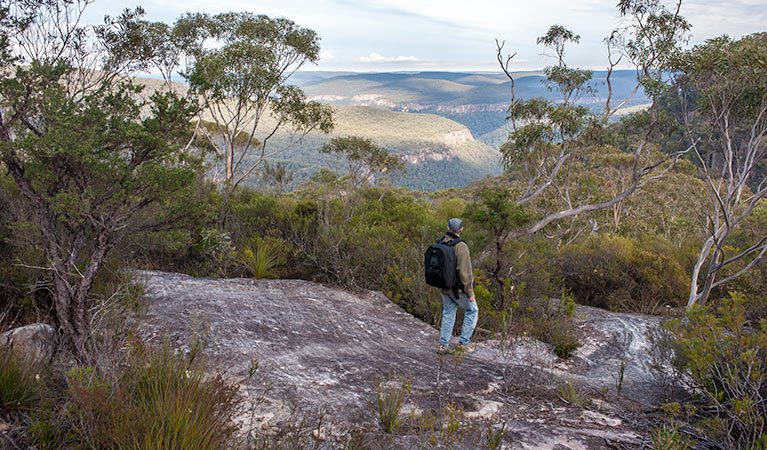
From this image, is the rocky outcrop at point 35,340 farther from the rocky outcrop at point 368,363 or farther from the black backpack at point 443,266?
the black backpack at point 443,266

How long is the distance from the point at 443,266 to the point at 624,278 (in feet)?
19.3

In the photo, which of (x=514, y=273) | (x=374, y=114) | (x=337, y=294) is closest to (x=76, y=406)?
(x=337, y=294)

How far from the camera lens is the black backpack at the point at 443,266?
5.05 m

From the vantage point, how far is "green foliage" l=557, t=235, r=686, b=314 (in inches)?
360

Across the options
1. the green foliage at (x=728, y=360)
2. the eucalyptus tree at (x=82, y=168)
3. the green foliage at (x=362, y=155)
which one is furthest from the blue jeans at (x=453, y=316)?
the green foliage at (x=362, y=155)

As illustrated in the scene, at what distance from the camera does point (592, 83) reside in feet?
41.4

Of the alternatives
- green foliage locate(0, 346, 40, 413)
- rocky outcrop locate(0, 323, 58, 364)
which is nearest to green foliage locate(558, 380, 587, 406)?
green foliage locate(0, 346, 40, 413)

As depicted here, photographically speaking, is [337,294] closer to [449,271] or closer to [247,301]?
[247,301]

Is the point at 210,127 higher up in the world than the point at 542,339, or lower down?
higher up

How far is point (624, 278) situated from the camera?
9.26 metres

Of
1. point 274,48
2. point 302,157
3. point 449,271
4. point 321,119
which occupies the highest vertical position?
point 274,48

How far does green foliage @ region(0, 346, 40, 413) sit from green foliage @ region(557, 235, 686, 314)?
829cm

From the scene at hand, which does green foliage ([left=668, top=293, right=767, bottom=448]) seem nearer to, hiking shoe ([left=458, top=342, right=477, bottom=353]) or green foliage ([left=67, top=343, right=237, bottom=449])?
hiking shoe ([left=458, top=342, right=477, bottom=353])

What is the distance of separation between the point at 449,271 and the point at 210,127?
72.8 ft
